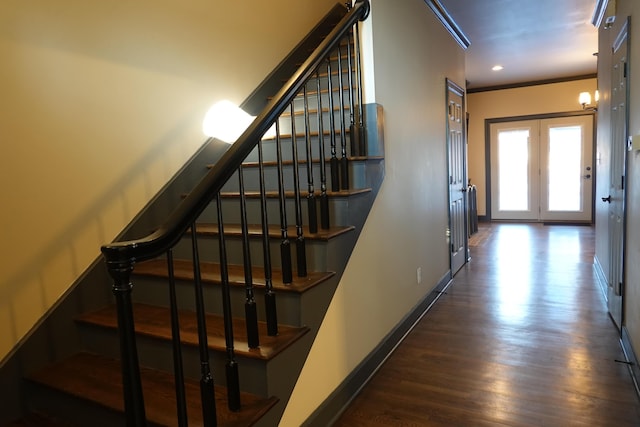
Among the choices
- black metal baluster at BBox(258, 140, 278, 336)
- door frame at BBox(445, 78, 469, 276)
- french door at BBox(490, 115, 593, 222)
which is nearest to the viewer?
black metal baluster at BBox(258, 140, 278, 336)

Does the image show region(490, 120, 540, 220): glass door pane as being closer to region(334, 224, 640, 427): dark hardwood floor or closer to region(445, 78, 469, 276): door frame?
region(445, 78, 469, 276): door frame

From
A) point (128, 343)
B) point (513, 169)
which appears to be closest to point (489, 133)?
point (513, 169)

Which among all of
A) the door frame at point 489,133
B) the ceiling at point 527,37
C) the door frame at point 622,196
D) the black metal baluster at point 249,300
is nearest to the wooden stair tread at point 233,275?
the black metal baluster at point 249,300

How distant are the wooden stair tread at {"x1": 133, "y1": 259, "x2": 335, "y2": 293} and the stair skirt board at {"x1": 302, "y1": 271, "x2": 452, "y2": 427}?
0.63m

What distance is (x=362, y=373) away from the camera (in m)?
2.50

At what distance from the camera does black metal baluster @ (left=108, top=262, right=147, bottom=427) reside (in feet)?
3.68

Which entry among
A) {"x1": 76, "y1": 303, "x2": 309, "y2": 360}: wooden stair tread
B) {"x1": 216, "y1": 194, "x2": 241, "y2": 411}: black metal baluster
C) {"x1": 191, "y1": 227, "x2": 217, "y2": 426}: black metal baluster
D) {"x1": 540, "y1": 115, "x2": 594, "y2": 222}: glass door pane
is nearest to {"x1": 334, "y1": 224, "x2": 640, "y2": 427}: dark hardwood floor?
{"x1": 76, "y1": 303, "x2": 309, "y2": 360}: wooden stair tread

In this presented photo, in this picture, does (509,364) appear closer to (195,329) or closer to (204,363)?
(195,329)

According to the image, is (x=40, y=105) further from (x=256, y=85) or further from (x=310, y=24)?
(x=310, y=24)

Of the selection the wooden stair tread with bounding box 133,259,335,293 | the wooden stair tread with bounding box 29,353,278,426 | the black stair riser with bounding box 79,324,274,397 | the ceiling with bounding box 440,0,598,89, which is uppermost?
the ceiling with bounding box 440,0,598,89

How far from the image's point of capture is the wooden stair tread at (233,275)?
189cm

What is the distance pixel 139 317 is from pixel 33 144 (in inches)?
36.6

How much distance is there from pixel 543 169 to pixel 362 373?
288 inches

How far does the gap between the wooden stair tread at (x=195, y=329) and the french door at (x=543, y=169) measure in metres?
7.87
